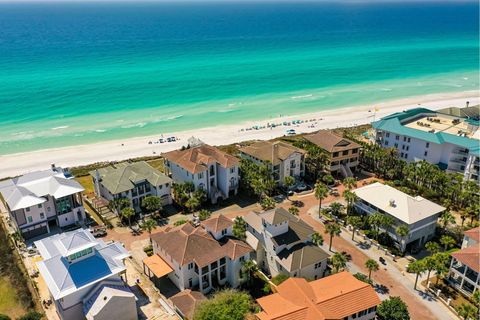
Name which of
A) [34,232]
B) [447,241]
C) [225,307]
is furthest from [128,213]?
[447,241]

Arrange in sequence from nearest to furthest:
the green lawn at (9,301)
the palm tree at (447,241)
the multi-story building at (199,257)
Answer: the green lawn at (9,301) < the multi-story building at (199,257) < the palm tree at (447,241)

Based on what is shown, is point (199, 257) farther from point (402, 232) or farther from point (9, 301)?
point (402, 232)

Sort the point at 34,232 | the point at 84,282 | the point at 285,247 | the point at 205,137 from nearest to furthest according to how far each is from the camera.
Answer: the point at 84,282 < the point at 285,247 < the point at 34,232 < the point at 205,137

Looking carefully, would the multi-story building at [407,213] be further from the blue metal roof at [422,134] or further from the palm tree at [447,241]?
the blue metal roof at [422,134]

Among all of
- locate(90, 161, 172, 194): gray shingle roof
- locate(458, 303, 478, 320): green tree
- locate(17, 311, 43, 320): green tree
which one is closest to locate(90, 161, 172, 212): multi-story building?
locate(90, 161, 172, 194): gray shingle roof

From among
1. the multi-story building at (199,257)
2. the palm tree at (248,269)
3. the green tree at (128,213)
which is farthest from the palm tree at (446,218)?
the green tree at (128,213)

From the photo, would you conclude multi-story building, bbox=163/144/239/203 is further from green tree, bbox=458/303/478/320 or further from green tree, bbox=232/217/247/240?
green tree, bbox=458/303/478/320
